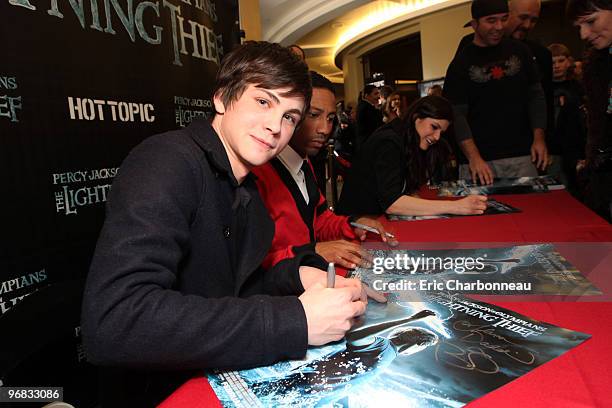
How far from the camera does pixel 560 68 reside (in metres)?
3.30

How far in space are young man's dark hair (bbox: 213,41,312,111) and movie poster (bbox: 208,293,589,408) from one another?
0.46 metres

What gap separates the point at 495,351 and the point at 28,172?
129 cm

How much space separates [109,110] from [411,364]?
1450 millimetres

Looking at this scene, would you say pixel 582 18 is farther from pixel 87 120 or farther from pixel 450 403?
pixel 87 120

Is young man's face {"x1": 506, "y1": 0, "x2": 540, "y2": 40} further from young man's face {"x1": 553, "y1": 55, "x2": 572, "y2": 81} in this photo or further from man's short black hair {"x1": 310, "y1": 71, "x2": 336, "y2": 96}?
man's short black hair {"x1": 310, "y1": 71, "x2": 336, "y2": 96}

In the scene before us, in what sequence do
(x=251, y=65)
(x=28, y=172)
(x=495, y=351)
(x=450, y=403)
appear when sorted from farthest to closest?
1. (x=28, y=172)
2. (x=251, y=65)
3. (x=495, y=351)
4. (x=450, y=403)

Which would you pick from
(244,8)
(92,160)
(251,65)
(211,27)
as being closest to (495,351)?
(251,65)

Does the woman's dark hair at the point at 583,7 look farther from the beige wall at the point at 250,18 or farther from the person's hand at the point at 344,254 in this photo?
the beige wall at the point at 250,18

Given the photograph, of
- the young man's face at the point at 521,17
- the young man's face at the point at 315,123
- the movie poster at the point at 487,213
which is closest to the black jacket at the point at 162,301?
the young man's face at the point at 315,123

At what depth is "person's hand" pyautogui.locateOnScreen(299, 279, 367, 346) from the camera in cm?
60

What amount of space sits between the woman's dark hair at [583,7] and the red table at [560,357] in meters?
0.73

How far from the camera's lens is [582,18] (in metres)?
1.51

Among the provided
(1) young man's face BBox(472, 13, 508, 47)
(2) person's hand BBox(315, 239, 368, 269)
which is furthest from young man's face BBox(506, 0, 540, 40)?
Result: (2) person's hand BBox(315, 239, 368, 269)

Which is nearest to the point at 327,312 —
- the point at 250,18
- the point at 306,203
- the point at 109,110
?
the point at 306,203
